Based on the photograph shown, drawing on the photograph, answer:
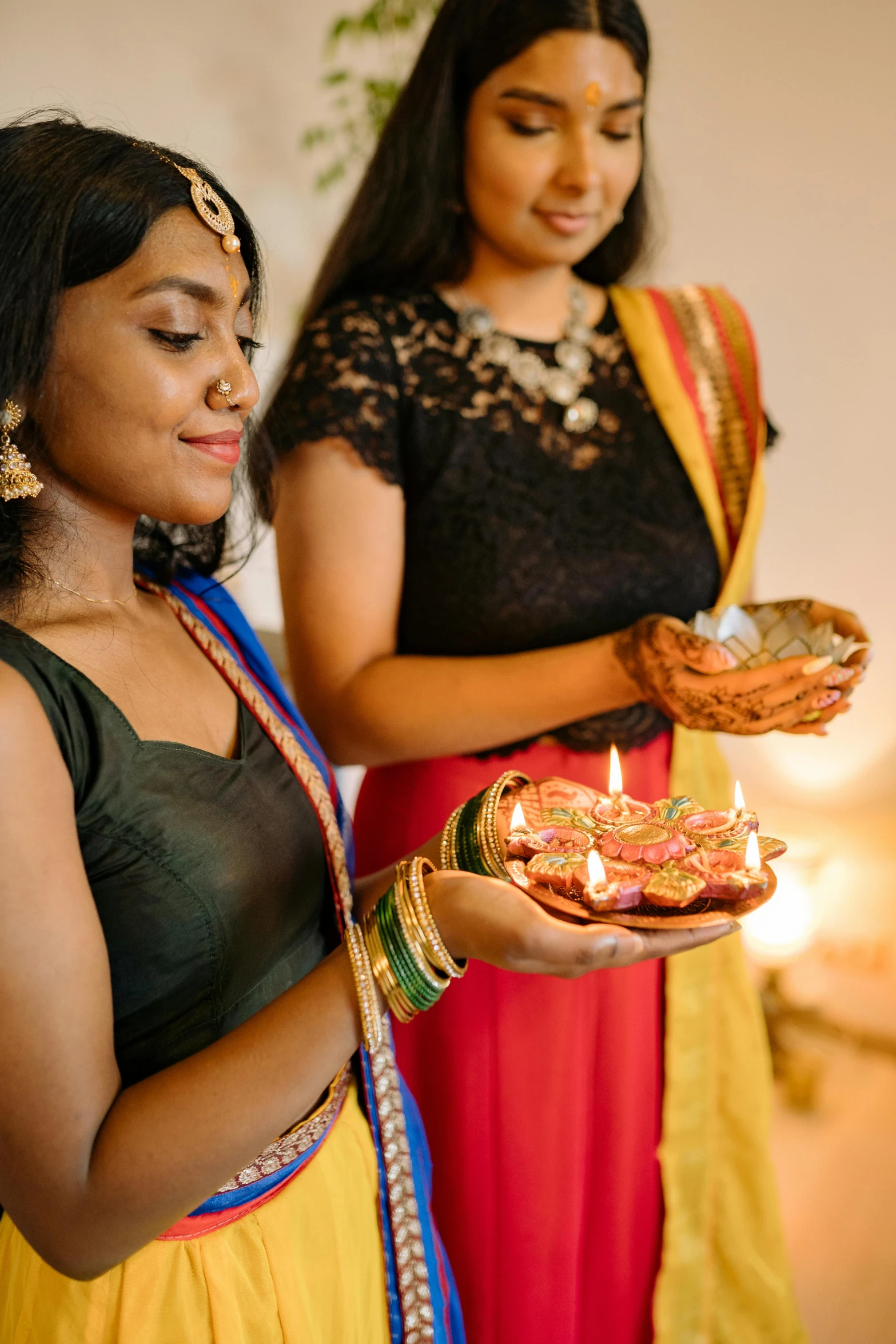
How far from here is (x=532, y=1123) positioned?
1.20 m

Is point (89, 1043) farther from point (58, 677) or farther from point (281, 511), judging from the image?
point (281, 511)

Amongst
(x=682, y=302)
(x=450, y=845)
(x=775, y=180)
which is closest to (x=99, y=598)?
(x=450, y=845)

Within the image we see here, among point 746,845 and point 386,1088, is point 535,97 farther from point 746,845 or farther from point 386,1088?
point 386,1088

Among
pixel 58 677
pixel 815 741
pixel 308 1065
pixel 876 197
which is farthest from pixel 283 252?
pixel 308 1065

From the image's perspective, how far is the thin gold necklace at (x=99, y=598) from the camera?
2.66 ft

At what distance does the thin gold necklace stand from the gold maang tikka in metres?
0.29

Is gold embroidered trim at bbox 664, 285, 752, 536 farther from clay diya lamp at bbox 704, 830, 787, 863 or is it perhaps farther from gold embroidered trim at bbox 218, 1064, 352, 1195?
gold embroidered trim at bbox 218, 1064, 352, 1195

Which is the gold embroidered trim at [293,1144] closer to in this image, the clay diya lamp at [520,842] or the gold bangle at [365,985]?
the gold bangle at [365,985]

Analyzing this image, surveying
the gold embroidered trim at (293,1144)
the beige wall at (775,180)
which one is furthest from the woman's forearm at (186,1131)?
the beige wall at (775,180)

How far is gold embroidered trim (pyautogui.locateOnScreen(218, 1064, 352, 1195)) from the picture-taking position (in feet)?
2.72

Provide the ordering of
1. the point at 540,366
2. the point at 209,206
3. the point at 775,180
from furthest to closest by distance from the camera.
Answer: the point at 775,180
the point at 540,366
the point at 209,206

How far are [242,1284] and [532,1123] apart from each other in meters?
0.47

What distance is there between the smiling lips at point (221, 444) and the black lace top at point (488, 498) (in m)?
0.35

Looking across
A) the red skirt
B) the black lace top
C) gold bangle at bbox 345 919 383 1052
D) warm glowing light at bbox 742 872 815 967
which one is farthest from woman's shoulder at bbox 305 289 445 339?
warm glowing light at bbox 742 872 815 967
